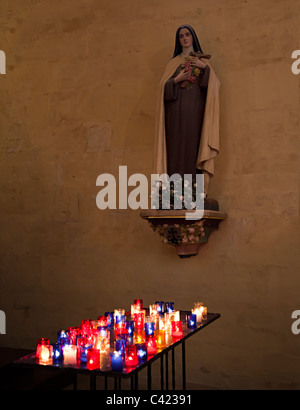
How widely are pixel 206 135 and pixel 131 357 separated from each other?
8.88 ft

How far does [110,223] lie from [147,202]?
503mm

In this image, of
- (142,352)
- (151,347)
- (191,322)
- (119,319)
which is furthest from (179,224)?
(142,352)

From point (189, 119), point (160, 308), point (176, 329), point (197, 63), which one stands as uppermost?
point (197, 63)

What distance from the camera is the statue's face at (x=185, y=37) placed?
4621 mm

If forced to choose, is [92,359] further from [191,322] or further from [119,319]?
[191,322]

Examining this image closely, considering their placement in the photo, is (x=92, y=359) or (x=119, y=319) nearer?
(x=92, y=359)

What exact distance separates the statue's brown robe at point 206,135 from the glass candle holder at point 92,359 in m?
2.52

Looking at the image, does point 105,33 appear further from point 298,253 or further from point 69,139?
point 298,253

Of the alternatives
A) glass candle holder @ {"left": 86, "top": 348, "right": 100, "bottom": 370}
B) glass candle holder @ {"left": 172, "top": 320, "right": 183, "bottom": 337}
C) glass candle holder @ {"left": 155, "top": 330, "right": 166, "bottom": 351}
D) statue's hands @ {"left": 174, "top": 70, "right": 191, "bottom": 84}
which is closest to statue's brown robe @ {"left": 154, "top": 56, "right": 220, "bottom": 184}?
statue's hands @ {"left": 174, "top": 70, "right": 191, "bottom": 84}

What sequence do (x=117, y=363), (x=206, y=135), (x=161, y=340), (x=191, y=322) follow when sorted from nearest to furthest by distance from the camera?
1. (x=117, y=363)
2. (x=161, y=340)
3. (x=191, y=322)
4. (x=206, y=135)

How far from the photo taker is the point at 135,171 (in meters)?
5.18
